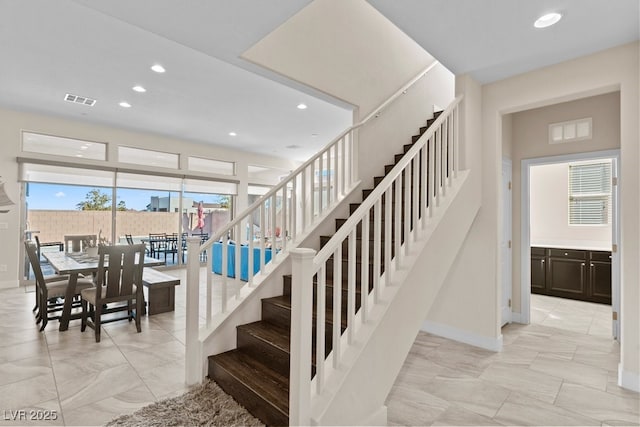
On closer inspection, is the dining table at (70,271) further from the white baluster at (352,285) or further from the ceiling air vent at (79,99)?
the white baluster at (352,285)

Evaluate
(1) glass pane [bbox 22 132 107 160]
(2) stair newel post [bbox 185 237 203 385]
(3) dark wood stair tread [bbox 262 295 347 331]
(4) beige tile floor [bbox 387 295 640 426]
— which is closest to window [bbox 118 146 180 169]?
(1) glass pane [bbox 22 132 107 160]

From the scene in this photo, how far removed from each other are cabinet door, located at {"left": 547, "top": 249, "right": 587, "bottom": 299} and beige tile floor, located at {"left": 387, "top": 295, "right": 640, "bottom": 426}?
1621 millimetres

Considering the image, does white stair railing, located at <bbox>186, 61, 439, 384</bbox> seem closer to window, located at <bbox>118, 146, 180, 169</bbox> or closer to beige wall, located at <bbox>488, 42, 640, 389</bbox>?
beige wall, located at <bbox>488, 42, 640, 389</bbox>

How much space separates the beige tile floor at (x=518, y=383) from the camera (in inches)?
85.9

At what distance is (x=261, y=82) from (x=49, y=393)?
3934 mm

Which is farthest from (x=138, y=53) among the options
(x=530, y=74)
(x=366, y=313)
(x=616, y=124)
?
(x=616, y=124)

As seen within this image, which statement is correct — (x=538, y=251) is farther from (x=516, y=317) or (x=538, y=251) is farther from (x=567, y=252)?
(x=516, y=317)

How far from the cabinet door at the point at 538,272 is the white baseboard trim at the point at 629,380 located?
328 cm

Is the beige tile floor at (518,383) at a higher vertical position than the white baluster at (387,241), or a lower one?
lower

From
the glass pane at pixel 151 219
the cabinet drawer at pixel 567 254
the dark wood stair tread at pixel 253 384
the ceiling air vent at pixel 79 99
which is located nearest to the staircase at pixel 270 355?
the dark wood stair tread at pixel 253 384

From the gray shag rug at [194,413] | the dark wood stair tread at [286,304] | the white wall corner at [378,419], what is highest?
the dark wood stair tread at [286,304]

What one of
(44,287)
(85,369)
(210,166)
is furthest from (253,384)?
(210,166)

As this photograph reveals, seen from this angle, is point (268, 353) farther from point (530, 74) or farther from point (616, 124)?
point (616, 124)

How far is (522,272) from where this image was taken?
4.22 meters
